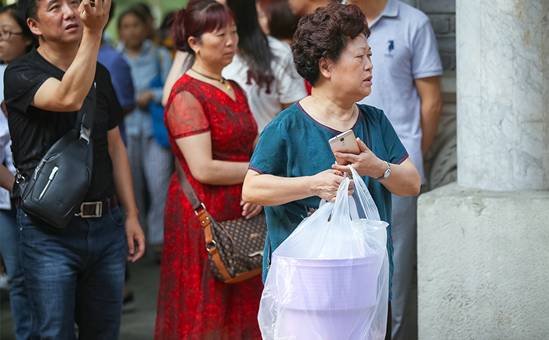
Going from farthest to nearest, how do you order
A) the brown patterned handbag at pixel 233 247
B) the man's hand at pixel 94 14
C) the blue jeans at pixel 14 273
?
the blue jeans at pixel 14 273 → the brown patterned handbag at pixel 233 247 → the man's hand at pixel 94 14

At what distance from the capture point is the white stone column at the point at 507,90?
4551 millimetres

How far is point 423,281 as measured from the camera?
182 inches

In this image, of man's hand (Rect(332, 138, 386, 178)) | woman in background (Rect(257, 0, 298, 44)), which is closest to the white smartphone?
man's hand (Rect(332, 138, 386, 178))

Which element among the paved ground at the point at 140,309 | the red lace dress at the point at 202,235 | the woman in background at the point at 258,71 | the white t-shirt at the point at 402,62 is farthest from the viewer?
the paved ground at the point at 140,309

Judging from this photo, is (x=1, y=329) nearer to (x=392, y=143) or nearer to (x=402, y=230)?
(x=402, y=230)

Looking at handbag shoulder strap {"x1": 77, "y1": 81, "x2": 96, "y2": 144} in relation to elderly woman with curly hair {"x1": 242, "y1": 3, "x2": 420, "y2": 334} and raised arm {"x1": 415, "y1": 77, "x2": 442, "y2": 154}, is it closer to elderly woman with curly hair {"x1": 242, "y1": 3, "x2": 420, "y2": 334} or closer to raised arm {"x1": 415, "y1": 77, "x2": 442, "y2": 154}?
elderly woman with curly hair {"x1": 242, "y1": 3, "x2": 420, "y2": 334}

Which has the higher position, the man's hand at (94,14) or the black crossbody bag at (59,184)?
the man's hand at (94,14)

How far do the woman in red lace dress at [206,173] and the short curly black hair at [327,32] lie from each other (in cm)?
127

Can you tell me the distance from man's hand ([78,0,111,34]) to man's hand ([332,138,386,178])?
3.74ft

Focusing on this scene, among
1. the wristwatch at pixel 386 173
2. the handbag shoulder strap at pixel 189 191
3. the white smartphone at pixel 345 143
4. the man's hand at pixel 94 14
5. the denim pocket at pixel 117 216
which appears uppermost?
the man's hand at pixel 94 14

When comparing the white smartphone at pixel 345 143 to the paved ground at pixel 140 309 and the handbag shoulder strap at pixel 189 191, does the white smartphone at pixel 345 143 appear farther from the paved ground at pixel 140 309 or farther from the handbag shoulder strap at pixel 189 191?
the paved ground at pixel 140 309

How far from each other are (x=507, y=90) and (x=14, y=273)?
249cm

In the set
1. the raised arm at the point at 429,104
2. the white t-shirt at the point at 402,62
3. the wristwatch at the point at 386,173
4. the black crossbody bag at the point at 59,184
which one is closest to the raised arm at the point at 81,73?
the black crossbody bag at the point at 59,184

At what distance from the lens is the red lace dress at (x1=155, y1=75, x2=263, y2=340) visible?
4957mm
